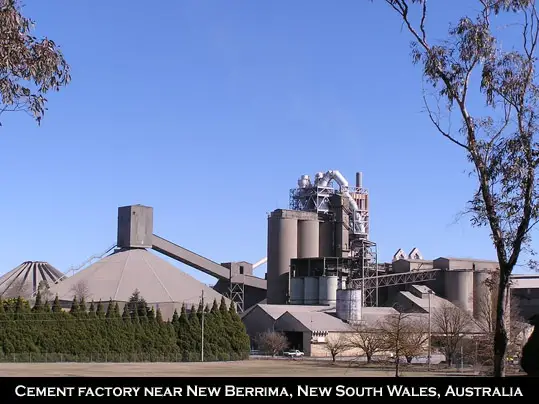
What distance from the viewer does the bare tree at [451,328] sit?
8288cm

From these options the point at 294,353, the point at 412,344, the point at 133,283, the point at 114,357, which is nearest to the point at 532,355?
the point at 412,344

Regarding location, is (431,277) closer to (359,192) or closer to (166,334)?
(359,192)

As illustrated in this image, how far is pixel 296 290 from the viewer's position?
4621 inches

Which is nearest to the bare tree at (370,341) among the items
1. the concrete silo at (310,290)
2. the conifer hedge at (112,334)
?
the conifer hedge at (112,334)

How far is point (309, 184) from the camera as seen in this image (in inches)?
5256

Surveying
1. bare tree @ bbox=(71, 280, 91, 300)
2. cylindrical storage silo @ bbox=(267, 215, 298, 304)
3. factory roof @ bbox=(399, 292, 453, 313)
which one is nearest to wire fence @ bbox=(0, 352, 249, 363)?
bare tree @ bbox=(71, 280, 91, 300)

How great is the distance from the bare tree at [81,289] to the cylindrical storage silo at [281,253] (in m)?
29.0

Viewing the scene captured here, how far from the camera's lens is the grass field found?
62750mm

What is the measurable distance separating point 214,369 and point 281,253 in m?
52.2

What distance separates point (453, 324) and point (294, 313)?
21087mm

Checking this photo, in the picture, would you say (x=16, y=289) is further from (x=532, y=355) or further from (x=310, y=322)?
(x=532, y=355)

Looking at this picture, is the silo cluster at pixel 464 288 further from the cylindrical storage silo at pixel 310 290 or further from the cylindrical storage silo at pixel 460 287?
the cylindrical storage silo at pixel 310 290
